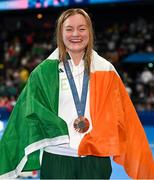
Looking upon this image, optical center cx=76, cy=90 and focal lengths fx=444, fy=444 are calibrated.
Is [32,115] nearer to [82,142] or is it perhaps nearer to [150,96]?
[82,142]

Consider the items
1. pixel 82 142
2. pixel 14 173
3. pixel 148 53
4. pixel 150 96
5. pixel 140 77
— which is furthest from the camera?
pixel 148 53

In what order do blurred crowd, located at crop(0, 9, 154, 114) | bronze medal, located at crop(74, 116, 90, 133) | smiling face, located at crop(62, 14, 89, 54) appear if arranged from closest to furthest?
bronze medal, located at crop(74, 116, 90, 133) < smiling face, located at crop(62, 14, 89, 54) < blurred crowd, located at crop(0, 9, 154, 114)

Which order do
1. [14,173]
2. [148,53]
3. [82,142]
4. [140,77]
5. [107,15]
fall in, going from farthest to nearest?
[107,15] → [148,53] → [140,77] → [14,173] → [82,142]

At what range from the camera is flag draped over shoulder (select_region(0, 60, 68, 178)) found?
2484mm

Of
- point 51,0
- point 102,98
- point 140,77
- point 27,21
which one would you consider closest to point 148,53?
point 140,77

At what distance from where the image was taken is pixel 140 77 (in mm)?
13398

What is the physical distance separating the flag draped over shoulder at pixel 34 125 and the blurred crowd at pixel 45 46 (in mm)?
9765

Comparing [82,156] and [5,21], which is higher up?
[5,21]

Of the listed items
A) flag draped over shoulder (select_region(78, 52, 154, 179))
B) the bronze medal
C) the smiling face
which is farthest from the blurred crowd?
the bronze medal

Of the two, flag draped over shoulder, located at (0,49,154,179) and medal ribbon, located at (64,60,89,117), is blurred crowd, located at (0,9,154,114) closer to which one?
flag draped over shoulder, located at (0,49,154,179)

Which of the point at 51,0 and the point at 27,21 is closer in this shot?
the point at 51,0

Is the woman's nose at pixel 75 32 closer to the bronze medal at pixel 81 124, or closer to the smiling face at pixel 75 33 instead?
the smiling face at pixel 75 33

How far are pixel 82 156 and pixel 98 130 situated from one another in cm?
17

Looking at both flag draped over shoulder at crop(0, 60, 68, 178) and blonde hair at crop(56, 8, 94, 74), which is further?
blonde hair at crop(56, 8, 94, 74)
